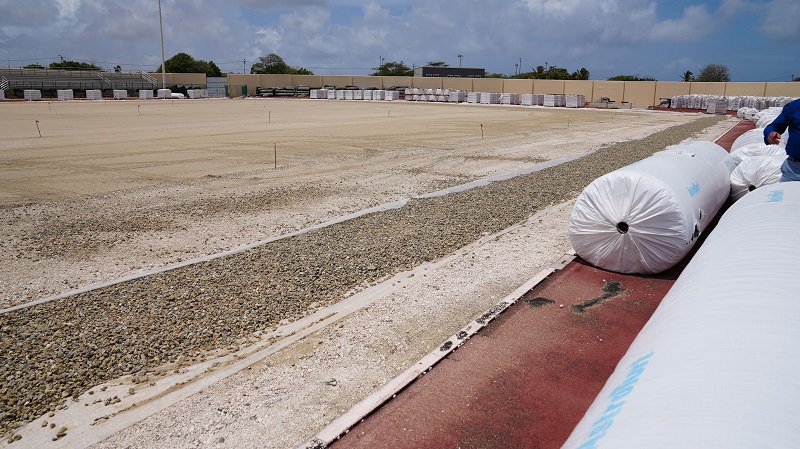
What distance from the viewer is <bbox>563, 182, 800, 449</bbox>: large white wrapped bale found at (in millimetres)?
2253

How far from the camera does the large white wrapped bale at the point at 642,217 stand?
7088 millimetres

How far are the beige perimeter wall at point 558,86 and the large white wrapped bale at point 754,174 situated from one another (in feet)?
199

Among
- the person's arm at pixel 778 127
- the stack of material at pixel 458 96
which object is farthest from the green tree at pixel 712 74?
the person's arm at pixel 778 127

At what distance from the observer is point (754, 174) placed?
9758mm

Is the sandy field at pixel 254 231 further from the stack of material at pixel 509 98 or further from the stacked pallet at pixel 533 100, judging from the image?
the stack of material at pixel 509 98

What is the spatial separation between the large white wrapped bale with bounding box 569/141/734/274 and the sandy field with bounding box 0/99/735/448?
3.21 ft

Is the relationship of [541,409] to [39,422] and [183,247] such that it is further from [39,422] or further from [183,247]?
[183,247]

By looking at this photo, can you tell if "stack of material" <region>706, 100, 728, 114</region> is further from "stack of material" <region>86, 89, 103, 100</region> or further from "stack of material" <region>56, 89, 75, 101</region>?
"stack of material" <region>56, 89, 75, 101</region>

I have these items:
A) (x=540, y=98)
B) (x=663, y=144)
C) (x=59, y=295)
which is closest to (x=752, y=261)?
(x=59, y=295)

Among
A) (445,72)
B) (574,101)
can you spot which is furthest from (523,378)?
(445,72)

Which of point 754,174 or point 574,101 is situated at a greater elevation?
point 574,101

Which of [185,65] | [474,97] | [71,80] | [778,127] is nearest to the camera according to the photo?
[778,127]

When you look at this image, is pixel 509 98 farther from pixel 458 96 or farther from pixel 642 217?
pixel 642 217

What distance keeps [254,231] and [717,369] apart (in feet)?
28.0
